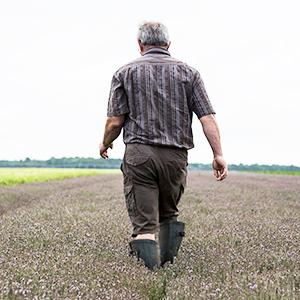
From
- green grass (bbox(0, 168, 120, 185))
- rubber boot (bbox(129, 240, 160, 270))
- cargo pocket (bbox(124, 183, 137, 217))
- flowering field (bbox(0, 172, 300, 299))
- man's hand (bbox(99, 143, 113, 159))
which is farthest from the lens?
green grass (bbox(0, 168, 120, 185))

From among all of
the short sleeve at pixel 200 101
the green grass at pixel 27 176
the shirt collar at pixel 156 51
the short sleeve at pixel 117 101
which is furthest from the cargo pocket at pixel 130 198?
the green grass at pixel 27 176

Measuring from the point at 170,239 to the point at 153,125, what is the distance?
0.94 m

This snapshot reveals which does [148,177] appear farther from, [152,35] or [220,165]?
[152,35]

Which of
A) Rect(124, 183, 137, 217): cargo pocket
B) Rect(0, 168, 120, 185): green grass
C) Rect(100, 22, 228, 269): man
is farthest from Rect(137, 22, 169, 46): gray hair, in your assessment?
Rect(0, 168, 120, 185): green grass

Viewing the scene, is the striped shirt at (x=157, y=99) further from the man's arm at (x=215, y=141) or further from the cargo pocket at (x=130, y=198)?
the cargo pocket at (x=130, y=198)

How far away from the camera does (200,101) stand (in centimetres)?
478

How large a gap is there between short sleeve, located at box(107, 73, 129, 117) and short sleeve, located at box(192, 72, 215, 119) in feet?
1.66

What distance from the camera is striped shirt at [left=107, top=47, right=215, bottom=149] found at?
15.3ft

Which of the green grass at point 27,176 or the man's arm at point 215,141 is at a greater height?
the man's arm at point 215,141

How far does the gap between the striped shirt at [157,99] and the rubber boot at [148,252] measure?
718 millimetres

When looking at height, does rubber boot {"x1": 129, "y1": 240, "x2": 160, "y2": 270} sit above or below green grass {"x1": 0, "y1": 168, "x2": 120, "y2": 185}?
below

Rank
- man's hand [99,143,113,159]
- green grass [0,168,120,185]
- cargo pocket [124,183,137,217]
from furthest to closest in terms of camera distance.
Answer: green grass [0,168,120,185], man's hand [99,143,113,159], cargo pocket [124,183,137,217]

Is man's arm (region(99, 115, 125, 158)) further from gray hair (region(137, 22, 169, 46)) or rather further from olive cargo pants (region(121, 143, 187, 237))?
gray hair (region(137, 22, 169, 46))

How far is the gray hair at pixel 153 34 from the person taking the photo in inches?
187
